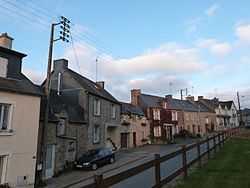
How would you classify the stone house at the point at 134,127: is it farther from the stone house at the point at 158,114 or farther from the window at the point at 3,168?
the window at the point at 3,168

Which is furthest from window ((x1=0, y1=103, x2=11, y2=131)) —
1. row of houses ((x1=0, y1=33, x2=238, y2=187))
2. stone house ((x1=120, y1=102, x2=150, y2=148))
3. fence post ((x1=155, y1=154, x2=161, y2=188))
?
stone house ((x1=120, y1=102, x2=150, y2=148))

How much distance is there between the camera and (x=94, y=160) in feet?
63.9

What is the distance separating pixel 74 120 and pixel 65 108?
4.85 ft

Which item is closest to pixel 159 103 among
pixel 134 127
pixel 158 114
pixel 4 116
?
pixel 158 114

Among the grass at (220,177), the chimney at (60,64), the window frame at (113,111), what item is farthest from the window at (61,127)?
the grass at (220,177)

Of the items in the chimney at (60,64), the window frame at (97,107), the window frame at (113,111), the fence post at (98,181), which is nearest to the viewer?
the fence post at (98,181)

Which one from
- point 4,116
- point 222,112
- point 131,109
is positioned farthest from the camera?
point 222,112

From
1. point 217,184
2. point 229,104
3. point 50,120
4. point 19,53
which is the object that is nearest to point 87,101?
point 50,120

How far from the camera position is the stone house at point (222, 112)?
69.4 m

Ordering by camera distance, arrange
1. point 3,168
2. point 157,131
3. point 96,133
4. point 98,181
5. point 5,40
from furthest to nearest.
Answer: point 157,131
point 96,133
point 5,40
point 3,168
point 98,181

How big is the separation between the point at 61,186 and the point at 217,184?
9260mm

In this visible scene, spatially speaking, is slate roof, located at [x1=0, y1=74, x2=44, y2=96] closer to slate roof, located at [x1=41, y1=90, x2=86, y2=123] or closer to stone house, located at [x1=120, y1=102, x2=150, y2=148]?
slate roof, located at [x1=41, y1=90, x2=86, y2=123]

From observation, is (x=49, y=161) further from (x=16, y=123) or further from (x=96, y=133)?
(x=96, y=133)

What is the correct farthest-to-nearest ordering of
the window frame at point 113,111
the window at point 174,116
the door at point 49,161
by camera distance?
the window at point 174,116, the window frame at point 113,111, the door at point 49,161
